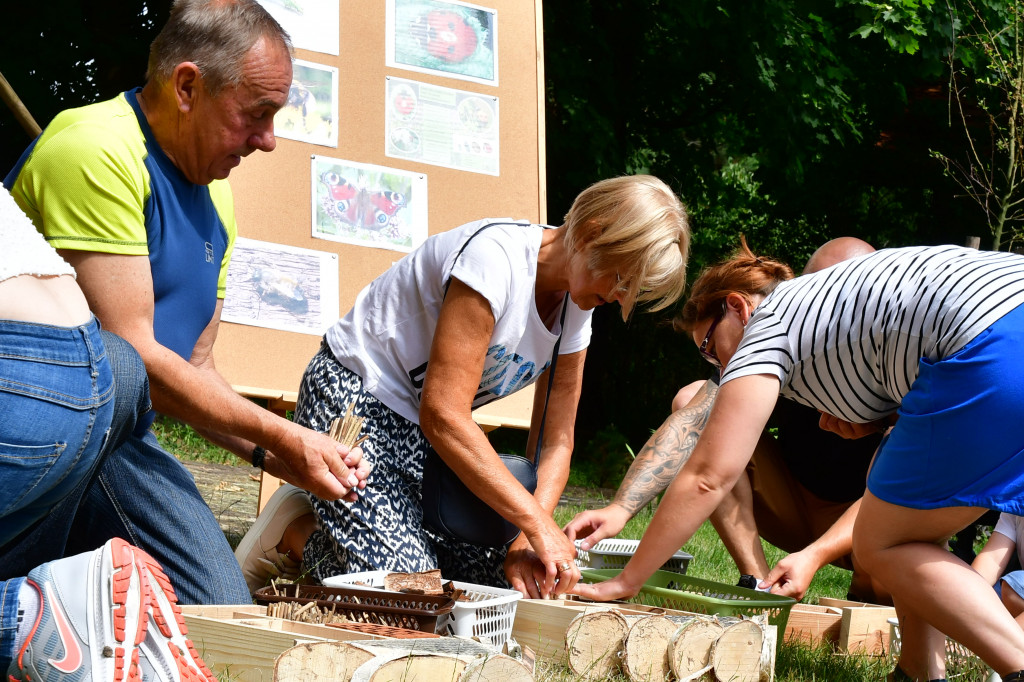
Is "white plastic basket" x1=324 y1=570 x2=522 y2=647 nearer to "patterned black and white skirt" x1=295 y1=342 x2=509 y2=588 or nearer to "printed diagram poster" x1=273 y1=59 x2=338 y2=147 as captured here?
"patterned black and white skirt" x1=295 y1=342 x2=509 y2=588

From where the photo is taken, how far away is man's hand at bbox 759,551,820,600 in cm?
291

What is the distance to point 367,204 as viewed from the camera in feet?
13.9

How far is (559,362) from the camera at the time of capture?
3.05 metres

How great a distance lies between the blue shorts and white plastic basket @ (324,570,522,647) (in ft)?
3.03

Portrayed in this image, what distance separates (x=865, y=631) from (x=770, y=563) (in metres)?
1.72

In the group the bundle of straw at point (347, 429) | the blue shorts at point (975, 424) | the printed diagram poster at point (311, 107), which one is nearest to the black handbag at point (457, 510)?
the bundle of straw at point (347, 429)

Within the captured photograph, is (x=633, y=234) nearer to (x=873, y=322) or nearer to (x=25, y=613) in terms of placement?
(x=873, y=322)

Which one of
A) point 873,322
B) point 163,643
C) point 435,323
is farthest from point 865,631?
point 163,643

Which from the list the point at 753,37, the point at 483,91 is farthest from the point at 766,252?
the point at 483,91

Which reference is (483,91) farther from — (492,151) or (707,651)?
(707,651)

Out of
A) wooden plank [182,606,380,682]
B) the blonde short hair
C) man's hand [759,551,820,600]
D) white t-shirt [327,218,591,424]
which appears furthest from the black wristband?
man's hand [759,551,820,600]

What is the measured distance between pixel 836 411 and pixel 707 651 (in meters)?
0.65

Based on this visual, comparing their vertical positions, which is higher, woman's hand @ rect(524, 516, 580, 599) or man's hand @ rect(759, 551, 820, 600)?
woman's hand @ rect(524, 516, 580, 599)

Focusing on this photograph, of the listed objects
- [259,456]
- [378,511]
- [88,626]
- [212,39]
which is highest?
[212,39]
